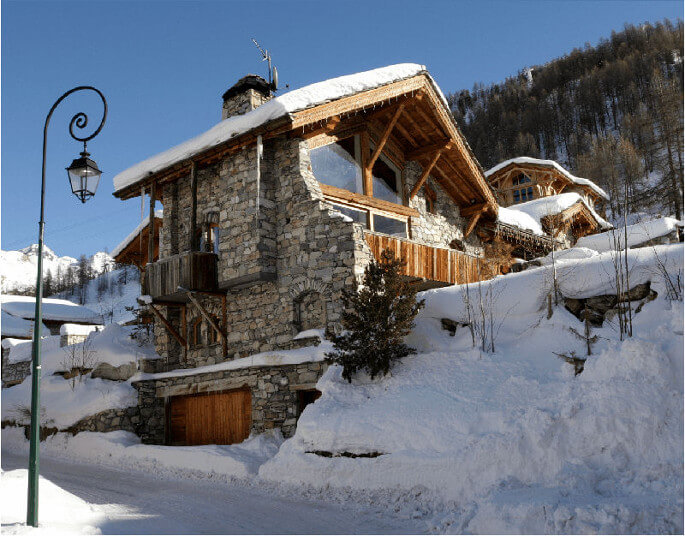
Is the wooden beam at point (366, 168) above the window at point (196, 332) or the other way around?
above

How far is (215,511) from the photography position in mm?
7781

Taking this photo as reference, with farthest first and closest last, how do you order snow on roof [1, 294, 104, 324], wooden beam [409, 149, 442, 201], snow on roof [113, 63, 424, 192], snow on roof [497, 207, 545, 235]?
snow on roof [1, 294, 104, 324], snow on roof [497, 207, 545, 235], wooden beam [409, 149, 442, 201], snow on roof [113, 63, 424, 192]

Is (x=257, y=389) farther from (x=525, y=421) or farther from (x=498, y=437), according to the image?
(x=525, y=421)

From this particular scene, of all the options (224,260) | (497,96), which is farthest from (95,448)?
(497,96)

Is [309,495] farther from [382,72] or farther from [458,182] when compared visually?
[458,182]

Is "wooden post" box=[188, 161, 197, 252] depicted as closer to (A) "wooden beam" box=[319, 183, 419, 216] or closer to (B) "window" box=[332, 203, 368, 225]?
(A) "wooden beam" box=[319, 183, 419, 216]

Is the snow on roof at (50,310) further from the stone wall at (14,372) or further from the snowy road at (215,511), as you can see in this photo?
the snowy road at (215,511)

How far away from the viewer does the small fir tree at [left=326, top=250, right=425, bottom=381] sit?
10375mm

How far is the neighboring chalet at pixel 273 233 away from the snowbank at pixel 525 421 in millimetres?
2236

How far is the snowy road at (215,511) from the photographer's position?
6.80 meters

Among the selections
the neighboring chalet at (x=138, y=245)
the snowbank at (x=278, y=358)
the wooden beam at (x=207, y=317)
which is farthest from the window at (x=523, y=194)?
the snowbank at (x=278, y=358)

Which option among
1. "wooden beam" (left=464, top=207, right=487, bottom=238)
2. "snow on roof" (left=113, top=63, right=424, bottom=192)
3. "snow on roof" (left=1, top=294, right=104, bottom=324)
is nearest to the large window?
"snow on roof" (left=113, top=63, right=424, bottom=192)

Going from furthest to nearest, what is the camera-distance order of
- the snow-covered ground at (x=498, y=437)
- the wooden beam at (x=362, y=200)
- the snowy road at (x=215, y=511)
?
the wooden beam at (x=362, y=200) < the snowy road at (x=215, y=511) < the snow-covered ground at (x=498, y=437)

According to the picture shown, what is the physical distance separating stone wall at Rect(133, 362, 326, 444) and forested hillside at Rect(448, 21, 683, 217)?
34.3m
